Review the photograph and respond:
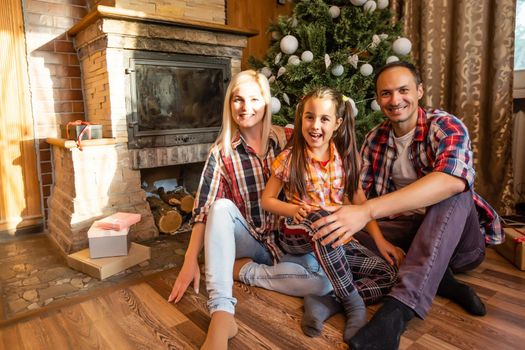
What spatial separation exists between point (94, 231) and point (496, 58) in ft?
8.25

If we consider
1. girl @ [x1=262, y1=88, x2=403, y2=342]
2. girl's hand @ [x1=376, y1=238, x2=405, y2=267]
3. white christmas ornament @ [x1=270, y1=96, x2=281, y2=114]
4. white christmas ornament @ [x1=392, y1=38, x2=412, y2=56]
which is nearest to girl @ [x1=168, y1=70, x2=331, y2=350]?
girl @ [x1=262, y1=88, x2=403, y2=342]

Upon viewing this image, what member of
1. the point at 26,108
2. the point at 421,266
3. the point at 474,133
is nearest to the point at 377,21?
the point at 474,133

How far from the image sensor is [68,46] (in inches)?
97.0

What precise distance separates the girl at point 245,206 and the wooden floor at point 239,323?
92mm

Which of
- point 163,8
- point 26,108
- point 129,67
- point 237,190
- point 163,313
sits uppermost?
point 163,8

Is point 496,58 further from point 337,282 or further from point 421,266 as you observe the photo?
point 337,282

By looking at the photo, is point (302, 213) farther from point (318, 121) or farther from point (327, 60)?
point (327, 60)

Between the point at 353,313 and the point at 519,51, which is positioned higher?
the point at 519,51

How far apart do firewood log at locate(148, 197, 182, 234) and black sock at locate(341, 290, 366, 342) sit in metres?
1.41

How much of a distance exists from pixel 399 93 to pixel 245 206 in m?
0.74

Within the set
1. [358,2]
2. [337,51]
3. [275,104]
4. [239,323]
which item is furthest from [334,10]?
[239,323]

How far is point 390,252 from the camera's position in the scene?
4.73ft

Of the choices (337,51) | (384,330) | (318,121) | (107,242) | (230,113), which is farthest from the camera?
(337,51)

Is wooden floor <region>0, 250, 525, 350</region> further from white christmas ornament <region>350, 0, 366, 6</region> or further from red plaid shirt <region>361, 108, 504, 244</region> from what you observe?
white christmas ornament <region>350, 0, 366, 6</region>
